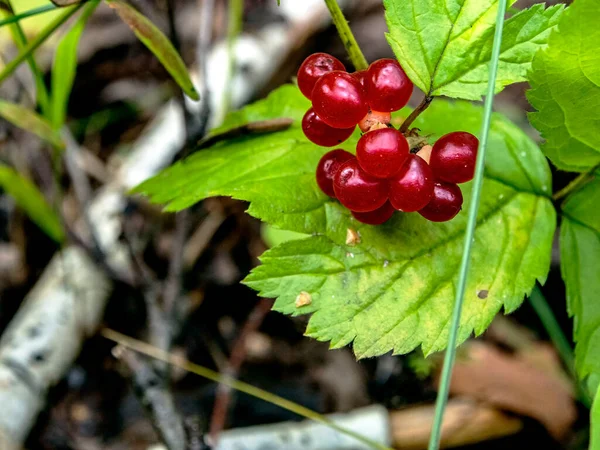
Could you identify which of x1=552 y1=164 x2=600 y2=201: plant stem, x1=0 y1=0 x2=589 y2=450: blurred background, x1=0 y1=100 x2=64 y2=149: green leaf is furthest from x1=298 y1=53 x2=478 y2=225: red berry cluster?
x1=0 y1=100 x2=64 y2=149: green leaf

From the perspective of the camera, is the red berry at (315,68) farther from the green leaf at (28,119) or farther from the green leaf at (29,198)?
the green leaf at (29,198)

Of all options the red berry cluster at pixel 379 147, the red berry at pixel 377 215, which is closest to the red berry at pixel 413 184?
the red berry cluster at pixel 379 147

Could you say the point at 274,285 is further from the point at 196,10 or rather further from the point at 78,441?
the point at 196,10

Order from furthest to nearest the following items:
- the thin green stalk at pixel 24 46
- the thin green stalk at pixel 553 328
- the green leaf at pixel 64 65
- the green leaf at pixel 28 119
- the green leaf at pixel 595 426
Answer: the thin green stalk at pixel 553 328, the green leaf at pixel 28 119, the green leaf at pixel 64 65, the thin green stalk at pixel 24 46, the green leaf at pixel 595 426

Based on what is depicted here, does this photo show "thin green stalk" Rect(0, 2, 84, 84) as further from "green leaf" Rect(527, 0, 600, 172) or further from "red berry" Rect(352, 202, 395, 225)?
"green leaf" Rect(527, 0, 600, 172)

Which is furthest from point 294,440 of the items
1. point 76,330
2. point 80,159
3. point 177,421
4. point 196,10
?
point 196,10

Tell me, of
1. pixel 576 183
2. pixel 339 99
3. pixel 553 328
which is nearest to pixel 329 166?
pixel 339 99

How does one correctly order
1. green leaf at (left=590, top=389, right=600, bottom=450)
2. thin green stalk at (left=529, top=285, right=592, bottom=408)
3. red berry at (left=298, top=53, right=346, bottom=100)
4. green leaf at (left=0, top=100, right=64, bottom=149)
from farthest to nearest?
thin green stalk at (left=529, top=285, right=592, bottom=408) → green leaf at (left=0, top=100, right=64, bottom=149) → red berry at (left=298, top=53, right=346, bottom=100) → green leaf at (left=590, top=389, right=600, bottom=450)
